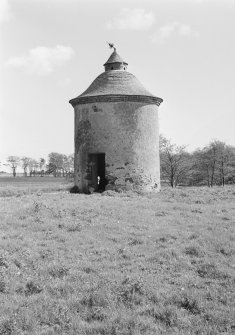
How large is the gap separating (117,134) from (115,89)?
275 cm

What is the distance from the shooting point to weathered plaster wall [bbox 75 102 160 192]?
22000mm

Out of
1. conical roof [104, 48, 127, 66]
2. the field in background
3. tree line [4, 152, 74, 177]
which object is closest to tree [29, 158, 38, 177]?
tree line [4, 152, 74, 177]

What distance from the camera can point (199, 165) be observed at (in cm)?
5584

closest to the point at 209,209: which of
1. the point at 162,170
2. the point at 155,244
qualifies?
the point at 155,244

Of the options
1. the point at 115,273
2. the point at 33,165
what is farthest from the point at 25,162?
the point at 115,273

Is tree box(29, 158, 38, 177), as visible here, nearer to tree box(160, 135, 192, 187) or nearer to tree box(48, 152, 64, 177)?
tree box(48, 152, 64, 177)

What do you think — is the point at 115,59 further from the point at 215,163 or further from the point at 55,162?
the point at 55,162

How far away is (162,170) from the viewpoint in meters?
48.7

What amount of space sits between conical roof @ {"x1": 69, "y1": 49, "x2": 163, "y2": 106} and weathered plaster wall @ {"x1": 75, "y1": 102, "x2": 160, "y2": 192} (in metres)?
0.34

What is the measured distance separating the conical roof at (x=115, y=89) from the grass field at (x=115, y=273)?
942 centimetres

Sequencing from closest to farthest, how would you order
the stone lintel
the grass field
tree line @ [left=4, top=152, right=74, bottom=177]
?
the grass field, the stone lintel, tree line @ [left=4, top=152, right=74, bottom=177]

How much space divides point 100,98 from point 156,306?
56.2ft

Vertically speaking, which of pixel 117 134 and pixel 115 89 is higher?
pixel 115 89

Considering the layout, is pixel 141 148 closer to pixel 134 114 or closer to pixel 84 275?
pixel 134 114
